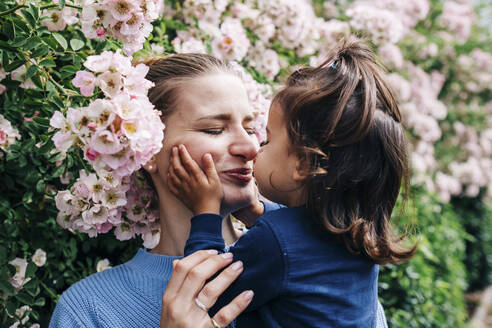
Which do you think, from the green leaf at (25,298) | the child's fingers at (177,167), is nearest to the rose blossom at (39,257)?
the green leaf at (25,298)

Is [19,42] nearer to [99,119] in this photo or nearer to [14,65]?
[14,65]

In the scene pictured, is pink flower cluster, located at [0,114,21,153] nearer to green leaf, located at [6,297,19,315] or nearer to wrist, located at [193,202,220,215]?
green leaf, located at [6,297,19,315]

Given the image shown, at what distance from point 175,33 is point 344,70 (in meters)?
1.41

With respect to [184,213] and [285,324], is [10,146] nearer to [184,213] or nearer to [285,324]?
[184,213]

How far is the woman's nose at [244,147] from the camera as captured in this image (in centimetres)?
160

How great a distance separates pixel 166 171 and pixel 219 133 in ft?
0.78

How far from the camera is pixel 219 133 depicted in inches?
64.7

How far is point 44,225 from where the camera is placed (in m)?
1.81

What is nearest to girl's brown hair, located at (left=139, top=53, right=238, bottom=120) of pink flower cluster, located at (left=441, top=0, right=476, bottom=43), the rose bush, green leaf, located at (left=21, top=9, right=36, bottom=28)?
the rose bush

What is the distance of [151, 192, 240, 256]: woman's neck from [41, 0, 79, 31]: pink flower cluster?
710mm

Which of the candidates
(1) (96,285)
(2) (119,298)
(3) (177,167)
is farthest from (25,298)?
(3) (177,167)

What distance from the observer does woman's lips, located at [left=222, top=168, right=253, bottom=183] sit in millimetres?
1593

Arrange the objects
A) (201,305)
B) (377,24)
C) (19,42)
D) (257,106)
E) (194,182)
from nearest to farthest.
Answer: (201,305)
(19,42)
(194,182)
(257,106)
(377,24)

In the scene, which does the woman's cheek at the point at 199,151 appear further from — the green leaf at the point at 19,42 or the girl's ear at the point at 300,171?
the green leaf at the point at 19,42
